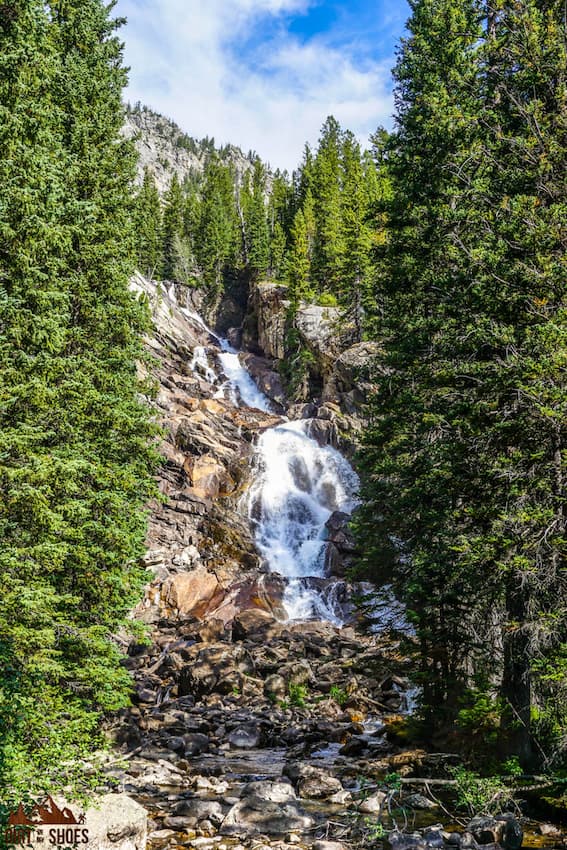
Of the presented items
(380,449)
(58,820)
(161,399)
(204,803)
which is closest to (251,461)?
(161,399)

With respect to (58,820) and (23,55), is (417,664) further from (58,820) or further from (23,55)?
(23,55)

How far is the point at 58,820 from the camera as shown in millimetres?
7746

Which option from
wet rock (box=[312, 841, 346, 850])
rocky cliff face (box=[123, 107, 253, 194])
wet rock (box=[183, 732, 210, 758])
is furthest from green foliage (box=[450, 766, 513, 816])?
rocky cliff face (box=[123, 107, 253, 194])

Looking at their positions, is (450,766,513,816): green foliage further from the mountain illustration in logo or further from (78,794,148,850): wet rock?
the mountain illustration in logo

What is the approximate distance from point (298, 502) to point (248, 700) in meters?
19.4

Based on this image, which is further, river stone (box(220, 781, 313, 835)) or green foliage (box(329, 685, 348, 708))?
green foliage (box(329, 685, 348, 708))

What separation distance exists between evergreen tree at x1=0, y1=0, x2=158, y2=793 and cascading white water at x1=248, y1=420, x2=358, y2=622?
60.5ft

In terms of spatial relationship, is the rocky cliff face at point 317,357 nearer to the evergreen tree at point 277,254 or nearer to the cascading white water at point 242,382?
the cascading white water at point 242,382

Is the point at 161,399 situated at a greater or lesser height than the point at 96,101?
lesser

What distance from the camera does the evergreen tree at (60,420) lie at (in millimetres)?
9508

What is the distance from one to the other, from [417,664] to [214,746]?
5.93 m

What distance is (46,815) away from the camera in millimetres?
7711

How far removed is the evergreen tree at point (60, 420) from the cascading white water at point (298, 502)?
1844 centimetres

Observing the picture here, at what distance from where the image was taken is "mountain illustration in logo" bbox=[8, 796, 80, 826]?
716cm
